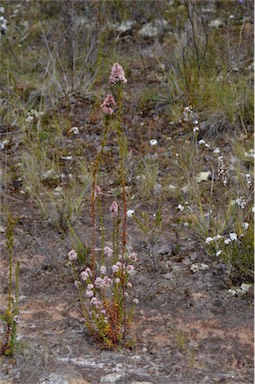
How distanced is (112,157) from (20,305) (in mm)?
1820

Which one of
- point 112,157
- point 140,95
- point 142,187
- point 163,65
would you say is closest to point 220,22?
point 163,65

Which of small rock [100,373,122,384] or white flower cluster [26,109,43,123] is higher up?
small rock [100,373,122,384]

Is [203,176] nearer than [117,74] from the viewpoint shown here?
No

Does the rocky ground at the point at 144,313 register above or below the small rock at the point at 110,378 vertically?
below

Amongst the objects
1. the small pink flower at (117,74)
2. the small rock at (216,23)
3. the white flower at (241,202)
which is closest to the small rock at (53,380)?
the small pink flower at (117,74)

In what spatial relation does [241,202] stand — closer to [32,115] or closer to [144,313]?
[144,313]

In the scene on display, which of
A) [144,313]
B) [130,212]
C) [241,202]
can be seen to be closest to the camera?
[144,313]

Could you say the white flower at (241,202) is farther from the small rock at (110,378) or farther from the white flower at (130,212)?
the small rock at (110,378)

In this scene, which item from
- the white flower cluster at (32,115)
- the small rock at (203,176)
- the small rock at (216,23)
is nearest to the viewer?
the small rock at (203,176)

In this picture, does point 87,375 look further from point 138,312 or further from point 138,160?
point 138,160

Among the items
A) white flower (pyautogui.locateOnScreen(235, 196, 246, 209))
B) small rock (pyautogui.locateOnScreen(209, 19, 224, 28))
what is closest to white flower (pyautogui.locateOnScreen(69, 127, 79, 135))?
white flower (pyautogui.locateOnScreen(235, 196, 246, 209))

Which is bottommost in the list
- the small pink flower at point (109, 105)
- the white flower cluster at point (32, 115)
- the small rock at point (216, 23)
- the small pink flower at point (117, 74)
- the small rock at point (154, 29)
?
the white flower cluster at point (32, 115)

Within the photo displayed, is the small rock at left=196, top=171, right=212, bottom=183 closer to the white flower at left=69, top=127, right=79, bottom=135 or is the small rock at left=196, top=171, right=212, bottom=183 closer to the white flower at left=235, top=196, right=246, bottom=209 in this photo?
the white flower at left=235, top=196, right=246, bottom=209

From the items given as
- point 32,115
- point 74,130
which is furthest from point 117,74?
point 32,115
